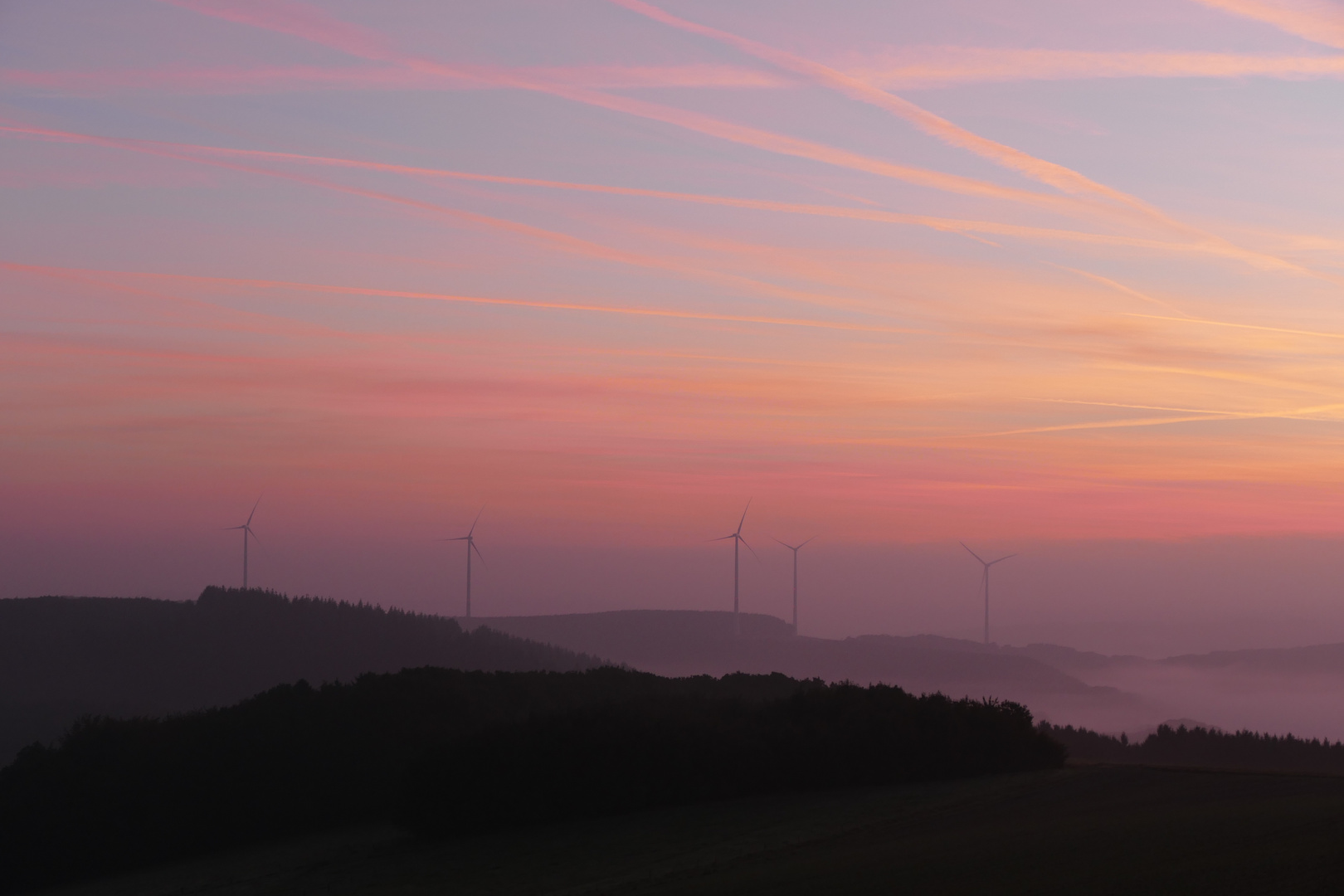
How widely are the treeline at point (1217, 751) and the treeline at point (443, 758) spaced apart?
4.30 meters

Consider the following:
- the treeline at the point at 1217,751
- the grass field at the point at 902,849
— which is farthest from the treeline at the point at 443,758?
the treeline at the point at 1217,751

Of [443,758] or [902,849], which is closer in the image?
[902,849]

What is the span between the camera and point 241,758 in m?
40.8

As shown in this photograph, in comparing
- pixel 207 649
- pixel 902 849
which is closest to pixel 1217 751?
pixel 902 849

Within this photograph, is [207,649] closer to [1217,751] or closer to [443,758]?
[443,758]

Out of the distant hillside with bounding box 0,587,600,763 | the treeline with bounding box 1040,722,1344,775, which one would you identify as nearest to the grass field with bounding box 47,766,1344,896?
the treeline with bounding box 1040,722,1344,775

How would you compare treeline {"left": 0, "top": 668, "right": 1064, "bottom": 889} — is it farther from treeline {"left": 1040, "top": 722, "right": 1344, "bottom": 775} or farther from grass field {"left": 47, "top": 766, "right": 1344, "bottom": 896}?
treeline {"left": 1040, "top": 722, "right": 1344, "bottom": 775}

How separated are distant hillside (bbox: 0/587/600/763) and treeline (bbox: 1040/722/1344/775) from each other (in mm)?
112355

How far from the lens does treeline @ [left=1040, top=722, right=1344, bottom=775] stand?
31.5 m

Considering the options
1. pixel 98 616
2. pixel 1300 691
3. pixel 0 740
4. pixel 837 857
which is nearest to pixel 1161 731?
pixel 837 857

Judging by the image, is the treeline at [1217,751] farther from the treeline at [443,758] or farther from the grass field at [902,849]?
the grass field at [902,849]

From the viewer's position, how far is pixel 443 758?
3241cm

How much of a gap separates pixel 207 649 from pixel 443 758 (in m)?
142

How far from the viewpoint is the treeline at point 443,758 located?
104ft
